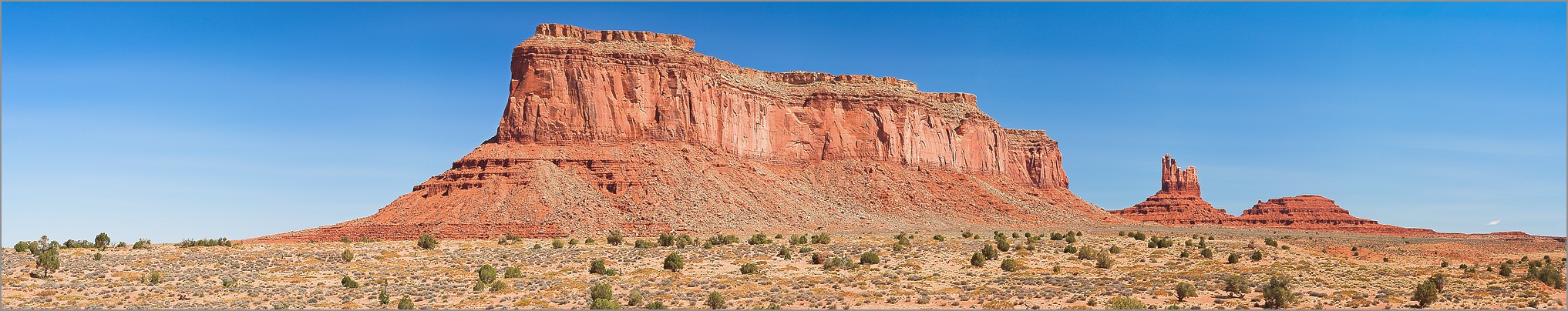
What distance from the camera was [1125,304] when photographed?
38.6 meters

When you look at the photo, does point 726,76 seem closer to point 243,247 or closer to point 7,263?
point 243,247

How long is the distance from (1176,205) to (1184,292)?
143 meters

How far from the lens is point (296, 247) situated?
211 ft

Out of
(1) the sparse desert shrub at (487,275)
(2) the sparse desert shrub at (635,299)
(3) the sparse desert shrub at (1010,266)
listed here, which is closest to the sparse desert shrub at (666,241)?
(1) the sparse desert shrub at (487,275)

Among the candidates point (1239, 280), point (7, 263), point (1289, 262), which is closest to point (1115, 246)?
point (1289, 262)

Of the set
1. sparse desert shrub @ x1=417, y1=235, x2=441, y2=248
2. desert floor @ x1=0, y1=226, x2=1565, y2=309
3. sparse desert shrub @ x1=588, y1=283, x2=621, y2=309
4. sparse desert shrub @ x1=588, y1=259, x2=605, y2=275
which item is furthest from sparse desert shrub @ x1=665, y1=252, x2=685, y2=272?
sparse desert shrub @ x1=417, y1=235, x2=441, y2=248

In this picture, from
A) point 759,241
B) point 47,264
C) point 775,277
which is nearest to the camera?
point 775,277

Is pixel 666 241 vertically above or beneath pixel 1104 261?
above

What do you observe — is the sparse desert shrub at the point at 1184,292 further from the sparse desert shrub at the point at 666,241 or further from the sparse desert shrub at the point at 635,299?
the sparse desert shrub at the point at 666,241

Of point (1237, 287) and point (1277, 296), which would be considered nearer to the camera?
point (1277, 296)

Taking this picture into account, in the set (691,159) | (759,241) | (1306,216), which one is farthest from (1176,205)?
(759,241)

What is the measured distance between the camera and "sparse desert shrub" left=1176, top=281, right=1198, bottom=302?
1622 inches

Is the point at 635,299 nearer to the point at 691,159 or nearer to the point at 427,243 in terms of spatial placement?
the point at 427,243

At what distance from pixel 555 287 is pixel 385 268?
11095 millimetres
